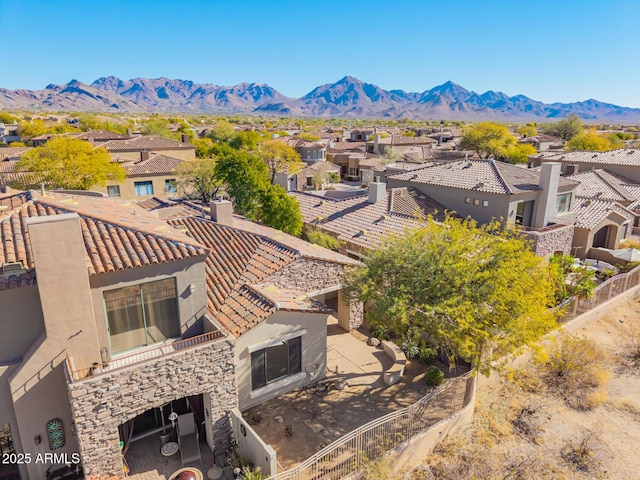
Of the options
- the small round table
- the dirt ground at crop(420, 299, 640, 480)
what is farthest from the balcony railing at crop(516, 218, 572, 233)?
the small round table

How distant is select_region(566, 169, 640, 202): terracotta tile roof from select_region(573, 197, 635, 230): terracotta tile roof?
2.83m

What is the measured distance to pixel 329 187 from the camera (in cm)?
6500

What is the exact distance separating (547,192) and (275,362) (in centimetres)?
2291

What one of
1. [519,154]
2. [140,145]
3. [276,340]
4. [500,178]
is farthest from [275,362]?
[519,154]

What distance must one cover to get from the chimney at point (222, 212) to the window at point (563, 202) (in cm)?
2395

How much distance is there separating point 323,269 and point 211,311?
19.0 ft

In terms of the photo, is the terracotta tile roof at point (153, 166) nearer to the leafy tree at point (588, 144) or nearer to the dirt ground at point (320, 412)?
the dirt ground at point (320, 412)

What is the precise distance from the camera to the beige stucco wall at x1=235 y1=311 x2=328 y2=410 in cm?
1539

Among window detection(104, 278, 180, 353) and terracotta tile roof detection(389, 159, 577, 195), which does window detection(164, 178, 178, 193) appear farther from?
window detection(104, 278, 180, 353)

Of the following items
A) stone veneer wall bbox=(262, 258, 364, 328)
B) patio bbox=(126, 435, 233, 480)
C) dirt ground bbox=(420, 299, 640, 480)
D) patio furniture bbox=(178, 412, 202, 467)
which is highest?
stone veneer wall bbox=(262, 258, 364, 328)

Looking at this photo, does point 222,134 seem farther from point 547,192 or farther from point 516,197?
point 547,192

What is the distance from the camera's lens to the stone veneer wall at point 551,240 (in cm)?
2780

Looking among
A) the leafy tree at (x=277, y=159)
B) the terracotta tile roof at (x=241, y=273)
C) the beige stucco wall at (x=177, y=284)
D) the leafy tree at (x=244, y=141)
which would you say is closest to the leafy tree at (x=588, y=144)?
the leafy tree at (x=277, y=159)

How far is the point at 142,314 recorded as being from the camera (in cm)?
1366
